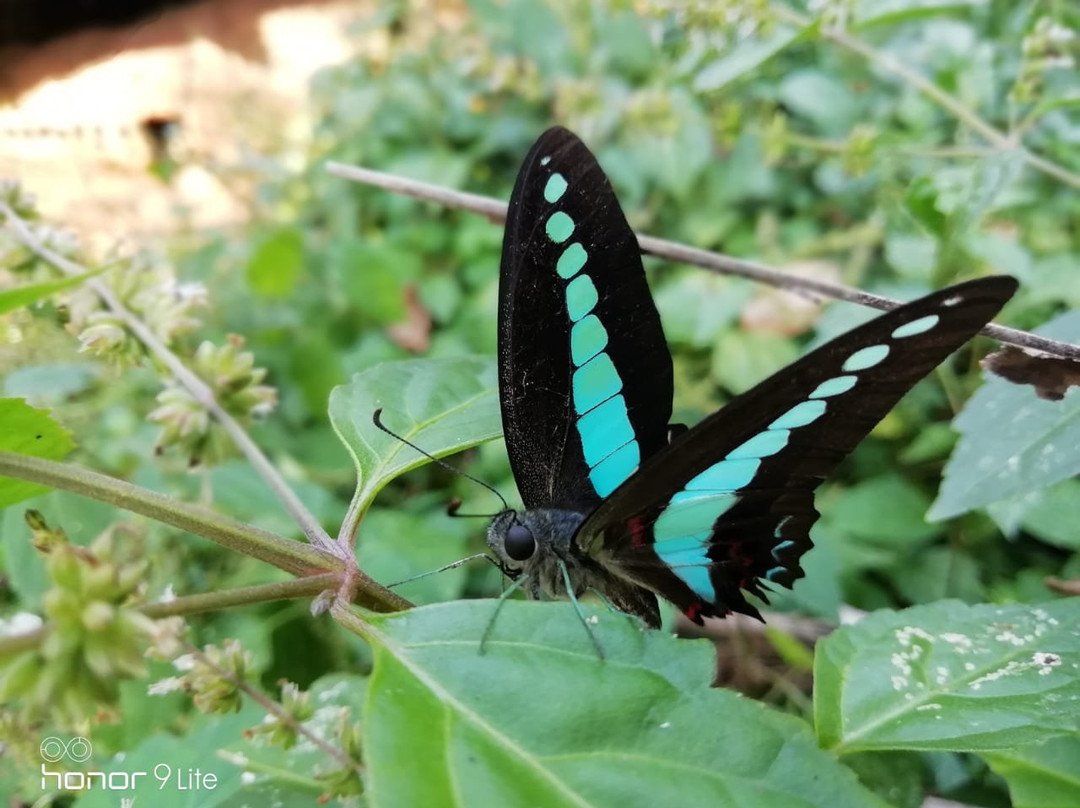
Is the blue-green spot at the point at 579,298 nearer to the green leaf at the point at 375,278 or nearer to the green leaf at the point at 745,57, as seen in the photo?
the green leaf at the point at 745,57

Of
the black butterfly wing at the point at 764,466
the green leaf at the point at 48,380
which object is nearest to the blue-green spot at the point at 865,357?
the black butterfly wing at the point at 764,466

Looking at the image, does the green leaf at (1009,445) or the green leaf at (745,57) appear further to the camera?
the green leaf at (745,57)

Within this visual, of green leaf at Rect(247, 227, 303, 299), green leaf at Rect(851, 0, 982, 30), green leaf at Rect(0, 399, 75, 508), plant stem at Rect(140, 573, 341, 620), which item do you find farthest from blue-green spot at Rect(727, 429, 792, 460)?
green leaf at Rect(247, 227, 303, 299)

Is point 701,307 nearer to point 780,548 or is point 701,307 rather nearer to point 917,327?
point 780,548

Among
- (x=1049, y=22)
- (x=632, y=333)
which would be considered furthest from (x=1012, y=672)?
(x=1049, y=22)

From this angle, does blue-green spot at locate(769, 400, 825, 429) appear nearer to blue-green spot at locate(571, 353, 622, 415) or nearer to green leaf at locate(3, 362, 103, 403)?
blue-green spot at locate(571, 353, 622, 415)

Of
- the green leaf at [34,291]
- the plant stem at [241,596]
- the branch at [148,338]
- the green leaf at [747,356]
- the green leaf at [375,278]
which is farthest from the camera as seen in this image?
the green leaf at [375,278]
